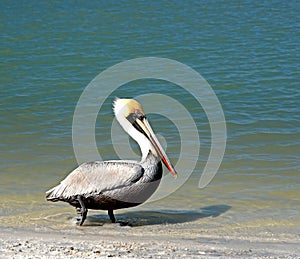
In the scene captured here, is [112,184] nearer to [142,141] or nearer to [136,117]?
[142,141]

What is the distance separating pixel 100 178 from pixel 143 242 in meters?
A: 0.94

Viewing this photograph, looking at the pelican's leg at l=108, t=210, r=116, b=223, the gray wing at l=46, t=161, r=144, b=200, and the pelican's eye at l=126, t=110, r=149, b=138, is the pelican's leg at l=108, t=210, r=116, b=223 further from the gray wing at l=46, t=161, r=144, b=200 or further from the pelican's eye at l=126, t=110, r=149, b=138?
the pelican's eye at l=126, t=110, r=149, b=138

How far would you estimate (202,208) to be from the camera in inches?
322

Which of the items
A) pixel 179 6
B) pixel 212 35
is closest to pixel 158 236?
pixel 212 35

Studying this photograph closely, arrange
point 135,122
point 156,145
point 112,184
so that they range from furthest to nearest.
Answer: point 135,122
point 156,145
point 112,184

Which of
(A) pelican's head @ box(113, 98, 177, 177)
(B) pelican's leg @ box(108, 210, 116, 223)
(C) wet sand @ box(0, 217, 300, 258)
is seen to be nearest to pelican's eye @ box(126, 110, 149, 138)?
(A) pelican's head @ box(113, 98, 177, 177)

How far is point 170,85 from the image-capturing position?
557 inches

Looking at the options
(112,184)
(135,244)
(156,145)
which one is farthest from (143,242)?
(156,145)

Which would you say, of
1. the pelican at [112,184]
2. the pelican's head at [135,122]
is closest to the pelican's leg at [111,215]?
the pelican at [112,184]

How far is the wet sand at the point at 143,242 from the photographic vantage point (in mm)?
5621

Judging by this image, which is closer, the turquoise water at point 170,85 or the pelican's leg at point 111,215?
the pelican's leg at point 111,215

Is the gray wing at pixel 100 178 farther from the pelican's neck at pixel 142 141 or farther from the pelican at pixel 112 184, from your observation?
the pelican's neck at pixel 142 141

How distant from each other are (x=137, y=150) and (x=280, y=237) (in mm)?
3934

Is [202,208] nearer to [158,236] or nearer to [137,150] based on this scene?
[158,236]
